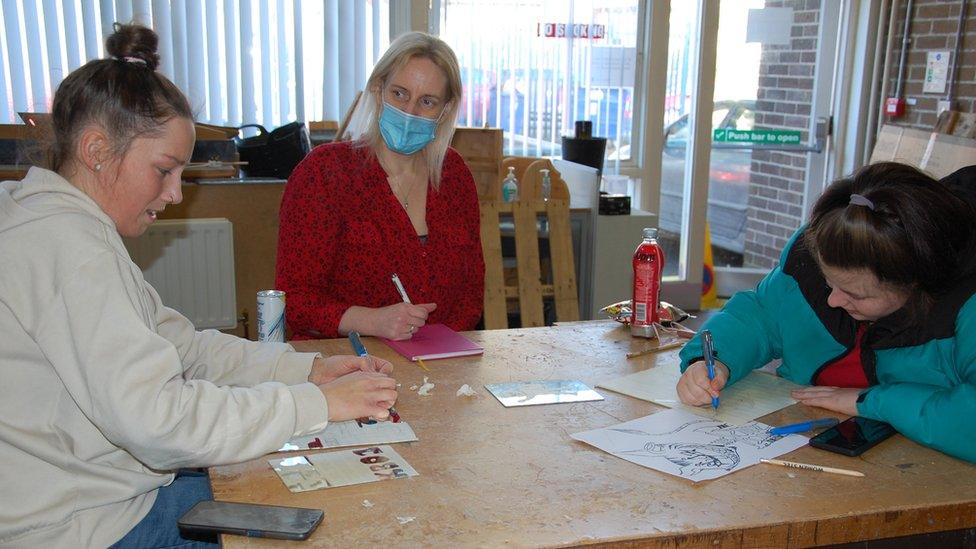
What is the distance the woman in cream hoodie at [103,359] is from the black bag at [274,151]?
2429 millimetres

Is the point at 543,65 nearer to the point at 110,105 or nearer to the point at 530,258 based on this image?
the point at 530,258

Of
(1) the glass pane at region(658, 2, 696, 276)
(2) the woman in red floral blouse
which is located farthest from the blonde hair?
(1) the glass pane at region(658, 2, 696, 276)

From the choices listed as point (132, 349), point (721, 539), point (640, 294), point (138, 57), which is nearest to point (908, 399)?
point (721, 539)

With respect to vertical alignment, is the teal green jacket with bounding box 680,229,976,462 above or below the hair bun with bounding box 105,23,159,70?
below

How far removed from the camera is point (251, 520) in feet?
3.85

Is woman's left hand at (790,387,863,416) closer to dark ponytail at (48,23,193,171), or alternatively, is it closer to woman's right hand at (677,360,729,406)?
woman's right hand at (677,360,729,406)

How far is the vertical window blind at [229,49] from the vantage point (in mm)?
3783

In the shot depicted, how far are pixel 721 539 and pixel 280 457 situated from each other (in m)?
0.69

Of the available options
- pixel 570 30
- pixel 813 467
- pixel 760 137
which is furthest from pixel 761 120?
pixel 813 467

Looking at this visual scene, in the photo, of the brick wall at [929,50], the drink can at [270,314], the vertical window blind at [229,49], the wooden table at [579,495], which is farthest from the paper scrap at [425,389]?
the brick wall at [929,50]

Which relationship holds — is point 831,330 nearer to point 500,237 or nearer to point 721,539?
point 721,539

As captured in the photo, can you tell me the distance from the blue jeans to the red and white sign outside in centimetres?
361

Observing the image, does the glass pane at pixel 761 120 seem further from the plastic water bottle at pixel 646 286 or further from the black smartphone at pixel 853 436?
the black smartphone at pixel 853 436

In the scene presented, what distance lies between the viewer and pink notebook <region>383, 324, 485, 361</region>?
1.93m
